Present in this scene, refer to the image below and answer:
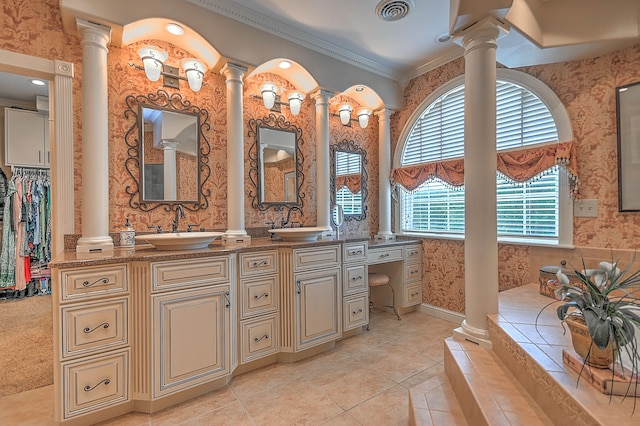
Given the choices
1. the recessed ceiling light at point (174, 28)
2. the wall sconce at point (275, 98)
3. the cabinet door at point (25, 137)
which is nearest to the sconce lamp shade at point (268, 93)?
the wall sconce at point (275, 98)

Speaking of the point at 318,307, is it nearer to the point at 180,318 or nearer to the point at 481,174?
the point at 180,318

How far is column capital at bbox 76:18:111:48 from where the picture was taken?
6.59ft

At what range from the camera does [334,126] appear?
12.1ft

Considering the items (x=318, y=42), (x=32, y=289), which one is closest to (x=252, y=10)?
(x=318, y=42)

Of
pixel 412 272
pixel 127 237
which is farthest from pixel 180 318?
pixel 412 272

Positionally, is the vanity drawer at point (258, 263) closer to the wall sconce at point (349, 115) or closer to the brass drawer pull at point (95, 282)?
the brass drawer pull at point (95, 282)

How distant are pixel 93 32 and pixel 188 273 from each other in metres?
1.75

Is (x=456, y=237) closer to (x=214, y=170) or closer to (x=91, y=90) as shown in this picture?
(x=214, y=170)

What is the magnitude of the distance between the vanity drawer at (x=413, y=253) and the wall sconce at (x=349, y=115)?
5.25ft

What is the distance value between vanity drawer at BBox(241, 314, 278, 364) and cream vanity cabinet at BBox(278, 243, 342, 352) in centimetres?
8

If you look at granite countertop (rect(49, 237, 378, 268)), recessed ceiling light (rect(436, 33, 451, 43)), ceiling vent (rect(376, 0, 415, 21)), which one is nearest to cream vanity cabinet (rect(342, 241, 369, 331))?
granite countertop (rect(49, 237, 378, 268))

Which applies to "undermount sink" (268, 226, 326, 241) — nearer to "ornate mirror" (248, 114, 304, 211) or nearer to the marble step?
"ornate mirror" (248, 114, 304, 211)

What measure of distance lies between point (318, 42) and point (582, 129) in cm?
246

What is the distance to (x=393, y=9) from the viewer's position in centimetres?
258
